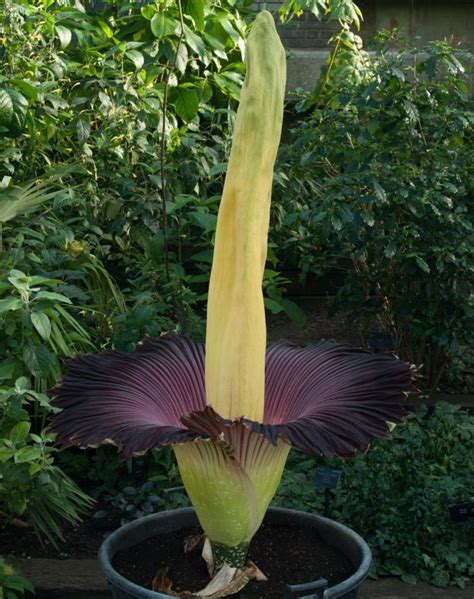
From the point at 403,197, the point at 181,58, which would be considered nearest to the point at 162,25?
the point at 181,58

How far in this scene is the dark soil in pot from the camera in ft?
6.49

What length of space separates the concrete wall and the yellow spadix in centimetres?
486

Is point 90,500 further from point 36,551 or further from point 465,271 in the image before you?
point 465,271

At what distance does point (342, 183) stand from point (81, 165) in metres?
1.18

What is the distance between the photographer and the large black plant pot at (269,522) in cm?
183

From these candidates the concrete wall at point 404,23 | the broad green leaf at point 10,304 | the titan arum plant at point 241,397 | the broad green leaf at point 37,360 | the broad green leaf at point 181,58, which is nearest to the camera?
the titan arum plant at point 241,397

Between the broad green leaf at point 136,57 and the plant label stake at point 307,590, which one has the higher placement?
the broad green leaf at point 136,57

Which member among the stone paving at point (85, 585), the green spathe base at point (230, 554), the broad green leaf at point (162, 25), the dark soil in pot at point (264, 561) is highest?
the broad green leaf at point (162, 25)

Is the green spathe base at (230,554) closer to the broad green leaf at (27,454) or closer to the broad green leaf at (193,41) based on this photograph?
the broad green leaf at (27,454)

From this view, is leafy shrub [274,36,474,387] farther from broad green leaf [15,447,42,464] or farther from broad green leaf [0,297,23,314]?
broad green leaf [15,447,42,464]

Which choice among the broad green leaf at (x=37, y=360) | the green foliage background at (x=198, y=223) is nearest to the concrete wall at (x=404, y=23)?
the green foliage background at (x=198, y=223)

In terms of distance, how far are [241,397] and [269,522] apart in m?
0.54

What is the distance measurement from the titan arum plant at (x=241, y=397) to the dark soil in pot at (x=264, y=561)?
0.07 meters

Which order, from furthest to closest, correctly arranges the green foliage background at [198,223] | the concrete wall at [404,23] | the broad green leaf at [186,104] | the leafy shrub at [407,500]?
the concrete wall at [404,23] → the broad green leaf at [186,104] → the green foliage background at [198,223] → the leafy shrub at [407,500]
